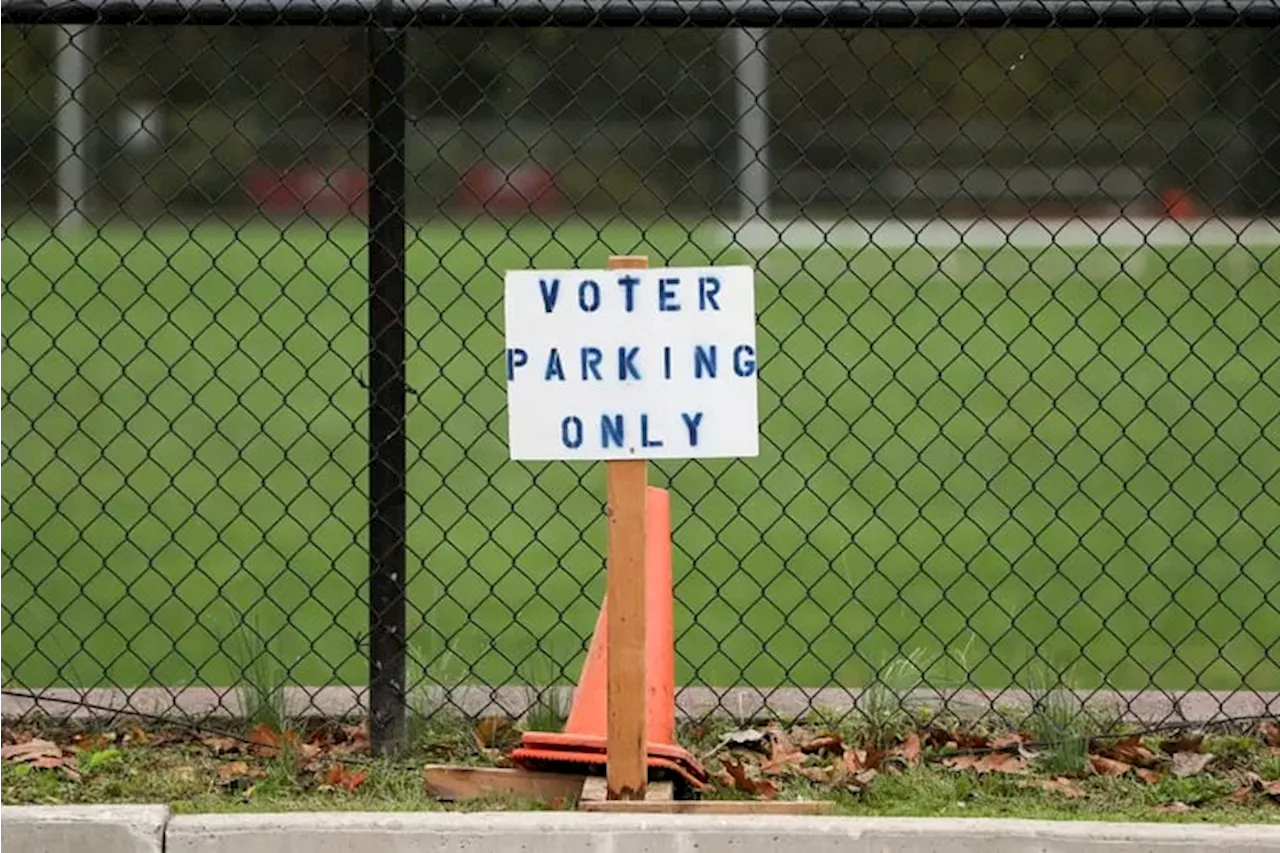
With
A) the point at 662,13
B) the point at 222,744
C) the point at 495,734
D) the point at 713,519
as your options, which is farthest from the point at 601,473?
the point at 662,13

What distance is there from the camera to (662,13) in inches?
189

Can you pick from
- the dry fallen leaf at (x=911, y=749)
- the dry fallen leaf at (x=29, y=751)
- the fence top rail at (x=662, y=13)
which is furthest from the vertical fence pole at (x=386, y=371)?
the dry fallen leaf at (x=911, y=749)

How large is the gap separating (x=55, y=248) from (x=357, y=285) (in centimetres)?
695

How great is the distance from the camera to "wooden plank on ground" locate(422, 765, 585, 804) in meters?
4.66

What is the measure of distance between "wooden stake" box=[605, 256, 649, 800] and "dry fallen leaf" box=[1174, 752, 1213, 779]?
4.35 ft

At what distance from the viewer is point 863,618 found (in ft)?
24.5

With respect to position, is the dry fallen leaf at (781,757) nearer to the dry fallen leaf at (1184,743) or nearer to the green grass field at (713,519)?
the green grass field at (713,519)

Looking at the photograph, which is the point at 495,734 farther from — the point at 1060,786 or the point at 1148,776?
the point at 1148,776

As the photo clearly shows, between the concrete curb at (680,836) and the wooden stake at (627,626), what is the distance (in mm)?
243

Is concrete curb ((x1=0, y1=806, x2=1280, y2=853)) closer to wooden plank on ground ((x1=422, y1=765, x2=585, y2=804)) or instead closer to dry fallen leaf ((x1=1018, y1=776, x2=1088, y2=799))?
wooden plank on ground ((x1=422, y1=765, x2=585, y2=804))

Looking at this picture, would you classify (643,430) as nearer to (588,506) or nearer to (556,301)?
(556,301)

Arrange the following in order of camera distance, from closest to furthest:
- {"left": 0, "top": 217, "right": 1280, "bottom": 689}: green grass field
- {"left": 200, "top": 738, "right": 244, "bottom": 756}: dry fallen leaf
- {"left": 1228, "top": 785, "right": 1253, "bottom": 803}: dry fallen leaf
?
1. {"left": 1228, "top": 785, "right": 1253, "bottom": 803}: dry fallen leaf
2. {"left": 200, "top": 738, "right": 244, "bottom": 756}: dry fallen leaf
3. {"left": 0, "top": 217, "right": 1280, "bottom": 689}: green grass field

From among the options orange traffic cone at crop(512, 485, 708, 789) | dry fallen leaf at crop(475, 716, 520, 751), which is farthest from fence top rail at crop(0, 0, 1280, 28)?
dry fallen leaf at crop(475, 716, 520, 751)

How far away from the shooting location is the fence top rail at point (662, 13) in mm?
4766
